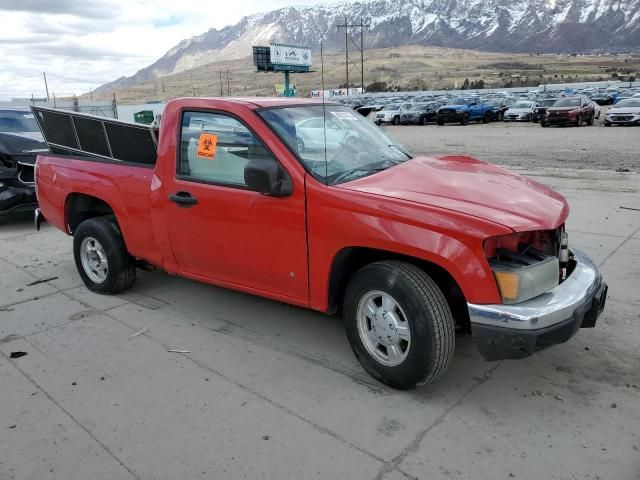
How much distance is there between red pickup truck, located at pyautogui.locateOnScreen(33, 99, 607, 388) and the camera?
3010mm

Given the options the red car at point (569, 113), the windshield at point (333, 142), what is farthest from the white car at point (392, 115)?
the windshield at point (333, 142)

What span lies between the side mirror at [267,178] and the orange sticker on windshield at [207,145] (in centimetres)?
63

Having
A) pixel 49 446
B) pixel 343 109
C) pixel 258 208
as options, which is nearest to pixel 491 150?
pixel 343 109

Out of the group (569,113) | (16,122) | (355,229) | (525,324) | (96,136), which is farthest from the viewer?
(569,113)

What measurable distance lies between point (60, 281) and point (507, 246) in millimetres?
4487

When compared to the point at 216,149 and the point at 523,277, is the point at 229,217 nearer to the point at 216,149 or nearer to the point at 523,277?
the point at 216,149

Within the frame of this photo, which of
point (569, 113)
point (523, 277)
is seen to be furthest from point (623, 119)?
point (523, 277)

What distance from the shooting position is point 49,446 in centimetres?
299

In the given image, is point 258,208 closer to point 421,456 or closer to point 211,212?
point 211,212

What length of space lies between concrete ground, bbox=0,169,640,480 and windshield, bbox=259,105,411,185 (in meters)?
1.28

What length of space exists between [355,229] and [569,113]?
2723cm

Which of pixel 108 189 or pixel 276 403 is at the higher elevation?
pixel 108 189

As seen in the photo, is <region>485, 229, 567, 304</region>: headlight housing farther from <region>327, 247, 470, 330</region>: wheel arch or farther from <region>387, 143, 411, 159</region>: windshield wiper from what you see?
<region>387, 143, 411, 159</region>: windshield wiper

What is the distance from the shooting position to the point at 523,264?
3088 millimetres
